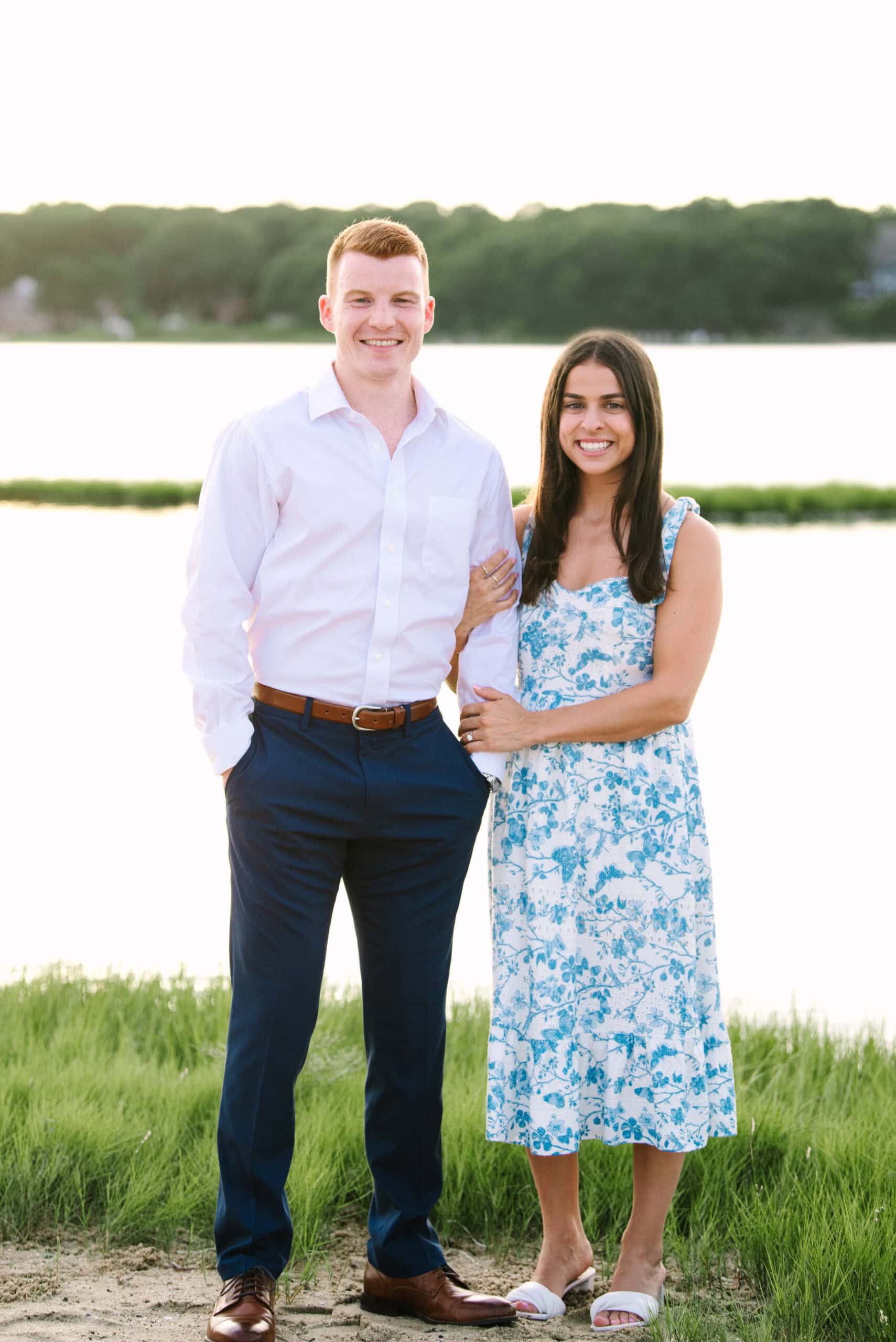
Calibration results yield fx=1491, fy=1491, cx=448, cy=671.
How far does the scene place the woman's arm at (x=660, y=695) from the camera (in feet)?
9.39

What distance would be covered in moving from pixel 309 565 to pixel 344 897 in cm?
442

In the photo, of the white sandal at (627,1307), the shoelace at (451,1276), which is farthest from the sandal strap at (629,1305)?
the shoelace at (451,1276)

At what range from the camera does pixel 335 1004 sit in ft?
14.9

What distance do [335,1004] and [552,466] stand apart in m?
2.15

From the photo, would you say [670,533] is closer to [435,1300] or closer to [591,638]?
[591,638]

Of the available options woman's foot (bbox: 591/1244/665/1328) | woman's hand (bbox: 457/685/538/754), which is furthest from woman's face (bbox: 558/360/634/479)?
woman's foot (bbox: 591/1244/665/1328)

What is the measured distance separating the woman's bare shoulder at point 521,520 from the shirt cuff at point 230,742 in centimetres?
75

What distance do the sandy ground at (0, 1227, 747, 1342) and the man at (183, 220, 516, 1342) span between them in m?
0.09

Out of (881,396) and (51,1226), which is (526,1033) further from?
(881,396)

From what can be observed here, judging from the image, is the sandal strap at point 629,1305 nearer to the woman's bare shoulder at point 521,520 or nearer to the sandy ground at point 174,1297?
the sandy ground at point 174,1297

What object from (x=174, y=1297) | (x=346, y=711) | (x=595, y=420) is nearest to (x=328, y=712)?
(x=346, y=711)

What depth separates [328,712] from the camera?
272cm

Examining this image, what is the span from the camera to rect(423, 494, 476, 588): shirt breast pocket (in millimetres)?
2812

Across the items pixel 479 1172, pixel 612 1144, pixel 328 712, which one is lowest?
pixel 479 1172
